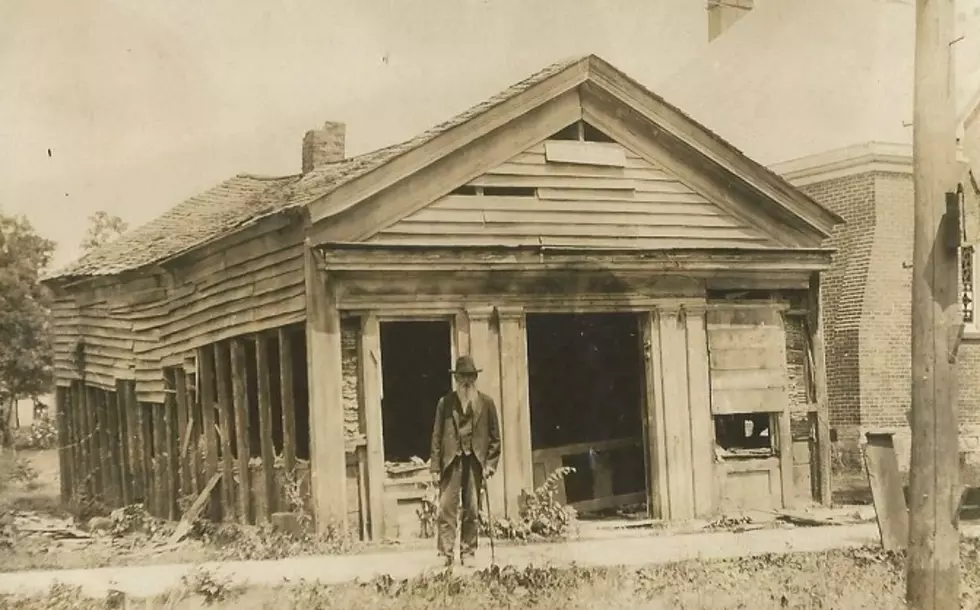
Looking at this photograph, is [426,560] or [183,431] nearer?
[426,560]

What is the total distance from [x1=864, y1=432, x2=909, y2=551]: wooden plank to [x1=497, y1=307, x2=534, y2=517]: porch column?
10.3 feet

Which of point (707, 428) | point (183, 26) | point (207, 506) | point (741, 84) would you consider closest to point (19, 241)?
point (183, 26)

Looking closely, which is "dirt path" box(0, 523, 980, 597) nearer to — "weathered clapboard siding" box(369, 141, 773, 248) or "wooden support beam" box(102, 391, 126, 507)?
"weathered clapboard siding" box(369, 141, 773, 248)

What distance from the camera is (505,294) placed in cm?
1044

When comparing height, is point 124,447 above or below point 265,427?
below

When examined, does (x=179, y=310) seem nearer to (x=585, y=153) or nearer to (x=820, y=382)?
(x=585, y=153)

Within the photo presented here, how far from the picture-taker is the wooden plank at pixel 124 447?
A: 1459 cm

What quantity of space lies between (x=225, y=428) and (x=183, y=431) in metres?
1.13

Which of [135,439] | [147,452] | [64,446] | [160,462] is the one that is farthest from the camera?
[64,446]

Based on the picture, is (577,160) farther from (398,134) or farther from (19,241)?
(19,241)

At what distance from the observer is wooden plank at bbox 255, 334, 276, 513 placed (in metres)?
11.1

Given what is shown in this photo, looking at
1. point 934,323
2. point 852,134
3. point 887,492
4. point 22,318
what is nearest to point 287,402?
point 22,318

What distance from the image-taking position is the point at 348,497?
32.7ft

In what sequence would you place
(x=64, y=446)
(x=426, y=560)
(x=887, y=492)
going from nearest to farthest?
(x=426, y=560) < (x=887, y=492) < (x=64, y=446)
